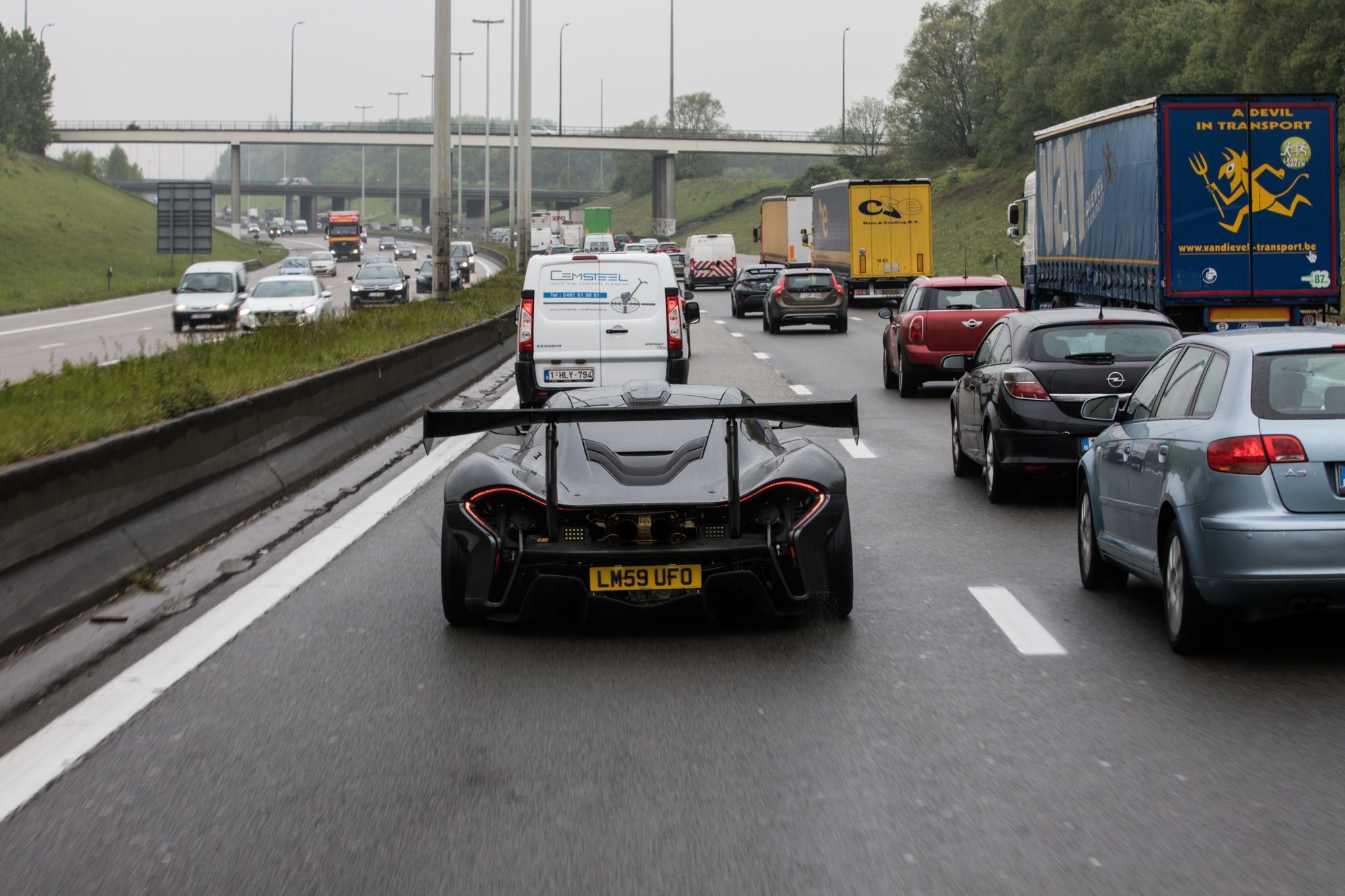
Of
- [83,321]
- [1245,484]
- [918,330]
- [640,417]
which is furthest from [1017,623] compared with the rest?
[83,321]

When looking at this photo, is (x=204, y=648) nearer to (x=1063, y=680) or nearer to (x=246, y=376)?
(x=1063, y=680)

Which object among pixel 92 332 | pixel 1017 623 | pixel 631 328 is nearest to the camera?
pixel 1017 623

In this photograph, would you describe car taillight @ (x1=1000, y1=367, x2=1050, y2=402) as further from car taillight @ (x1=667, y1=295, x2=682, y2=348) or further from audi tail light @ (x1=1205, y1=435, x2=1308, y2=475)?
car taillight @ (x1=667, y1=295, x2=682, y2=348)

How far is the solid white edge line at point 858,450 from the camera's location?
15.6 m

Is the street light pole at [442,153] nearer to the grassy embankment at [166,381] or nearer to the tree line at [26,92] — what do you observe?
the grassy embankment at [166,381]

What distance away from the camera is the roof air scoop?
841cm

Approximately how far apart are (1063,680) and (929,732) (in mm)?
1065

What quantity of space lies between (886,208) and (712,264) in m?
26.4

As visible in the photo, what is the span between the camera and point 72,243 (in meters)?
89.2

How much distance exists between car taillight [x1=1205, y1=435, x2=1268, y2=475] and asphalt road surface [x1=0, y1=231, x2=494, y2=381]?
9340 millimetres

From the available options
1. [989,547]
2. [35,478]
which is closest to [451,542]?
[35,478]

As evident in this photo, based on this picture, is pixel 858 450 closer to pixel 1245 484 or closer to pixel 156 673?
pixel 1245 484

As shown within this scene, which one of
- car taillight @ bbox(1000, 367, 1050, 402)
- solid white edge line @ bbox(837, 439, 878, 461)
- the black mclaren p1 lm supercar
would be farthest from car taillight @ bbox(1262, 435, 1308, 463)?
solid white edge line @ bbox(837, 439, 878, 461)

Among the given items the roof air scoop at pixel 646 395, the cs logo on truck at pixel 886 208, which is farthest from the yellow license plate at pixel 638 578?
the cs logo on truck at pixel 886 208
